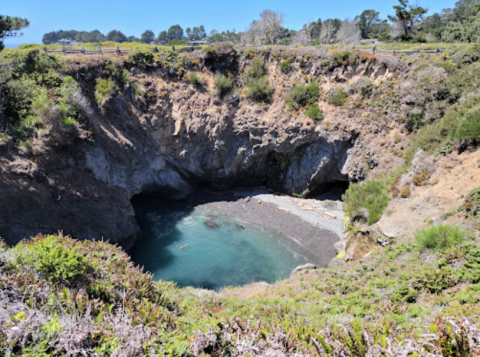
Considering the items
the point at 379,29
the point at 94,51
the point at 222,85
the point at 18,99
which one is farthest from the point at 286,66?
the point at 379,29

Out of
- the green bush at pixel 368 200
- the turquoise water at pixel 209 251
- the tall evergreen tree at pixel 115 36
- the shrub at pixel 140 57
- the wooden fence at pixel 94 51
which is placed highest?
the tall evergreen tree at pixel 115 36

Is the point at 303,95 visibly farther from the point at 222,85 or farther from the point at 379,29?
the point at 379,29

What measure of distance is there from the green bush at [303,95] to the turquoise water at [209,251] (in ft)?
46.3

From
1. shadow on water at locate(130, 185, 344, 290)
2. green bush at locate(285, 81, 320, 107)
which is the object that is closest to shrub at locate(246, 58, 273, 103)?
green bush at locate(285, 81, 320, 107)

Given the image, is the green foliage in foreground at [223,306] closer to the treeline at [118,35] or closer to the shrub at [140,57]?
the shrub at [140,57]

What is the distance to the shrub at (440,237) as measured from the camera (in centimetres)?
1171

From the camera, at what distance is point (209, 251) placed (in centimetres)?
2327

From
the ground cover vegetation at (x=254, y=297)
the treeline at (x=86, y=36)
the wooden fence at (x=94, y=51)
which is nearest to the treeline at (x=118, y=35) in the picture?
the treeline at (x=86, y=36)

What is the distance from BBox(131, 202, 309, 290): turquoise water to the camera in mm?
20656

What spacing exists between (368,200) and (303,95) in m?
14.6

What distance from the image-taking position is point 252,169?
105 ft

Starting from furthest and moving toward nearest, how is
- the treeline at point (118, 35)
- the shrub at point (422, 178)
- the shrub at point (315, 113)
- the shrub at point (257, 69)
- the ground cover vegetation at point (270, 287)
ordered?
1. the treeline at point (118, 35)
2. the shrub at point (257, 69)
3. the shrub at point (315, 113)
4. the shrub at point (422, 178)
5. the ground cover vegetation at point (270, 287)

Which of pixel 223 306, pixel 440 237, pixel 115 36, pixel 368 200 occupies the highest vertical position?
pixel 115 36

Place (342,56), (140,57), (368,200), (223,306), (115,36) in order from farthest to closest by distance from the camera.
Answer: (115,36), (140,57), (342,56), (368,200), (223,306)
